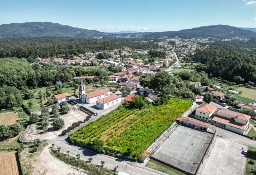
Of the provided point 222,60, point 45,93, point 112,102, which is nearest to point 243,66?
point 222,60

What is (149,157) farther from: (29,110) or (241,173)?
(29,110)

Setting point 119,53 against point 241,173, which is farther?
point 119,53

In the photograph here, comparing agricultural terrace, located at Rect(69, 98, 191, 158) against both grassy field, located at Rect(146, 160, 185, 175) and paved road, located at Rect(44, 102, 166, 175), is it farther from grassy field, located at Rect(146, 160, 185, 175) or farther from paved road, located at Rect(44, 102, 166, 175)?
grassy field, located at Rect(146, 160, 185, 175)

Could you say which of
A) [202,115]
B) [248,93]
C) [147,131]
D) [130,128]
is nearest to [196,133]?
[202,115]

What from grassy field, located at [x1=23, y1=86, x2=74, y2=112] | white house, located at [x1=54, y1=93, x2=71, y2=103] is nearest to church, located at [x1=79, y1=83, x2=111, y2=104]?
white house, located at [x1=54, y1=93, x2=71, y2=103]

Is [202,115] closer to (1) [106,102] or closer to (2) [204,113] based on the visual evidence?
(2) [204,113]

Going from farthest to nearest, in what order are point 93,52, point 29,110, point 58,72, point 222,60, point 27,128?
1. point 93,52
2. point 222,60
3. point 58,72
4. point 29,110
5. point 27,128
